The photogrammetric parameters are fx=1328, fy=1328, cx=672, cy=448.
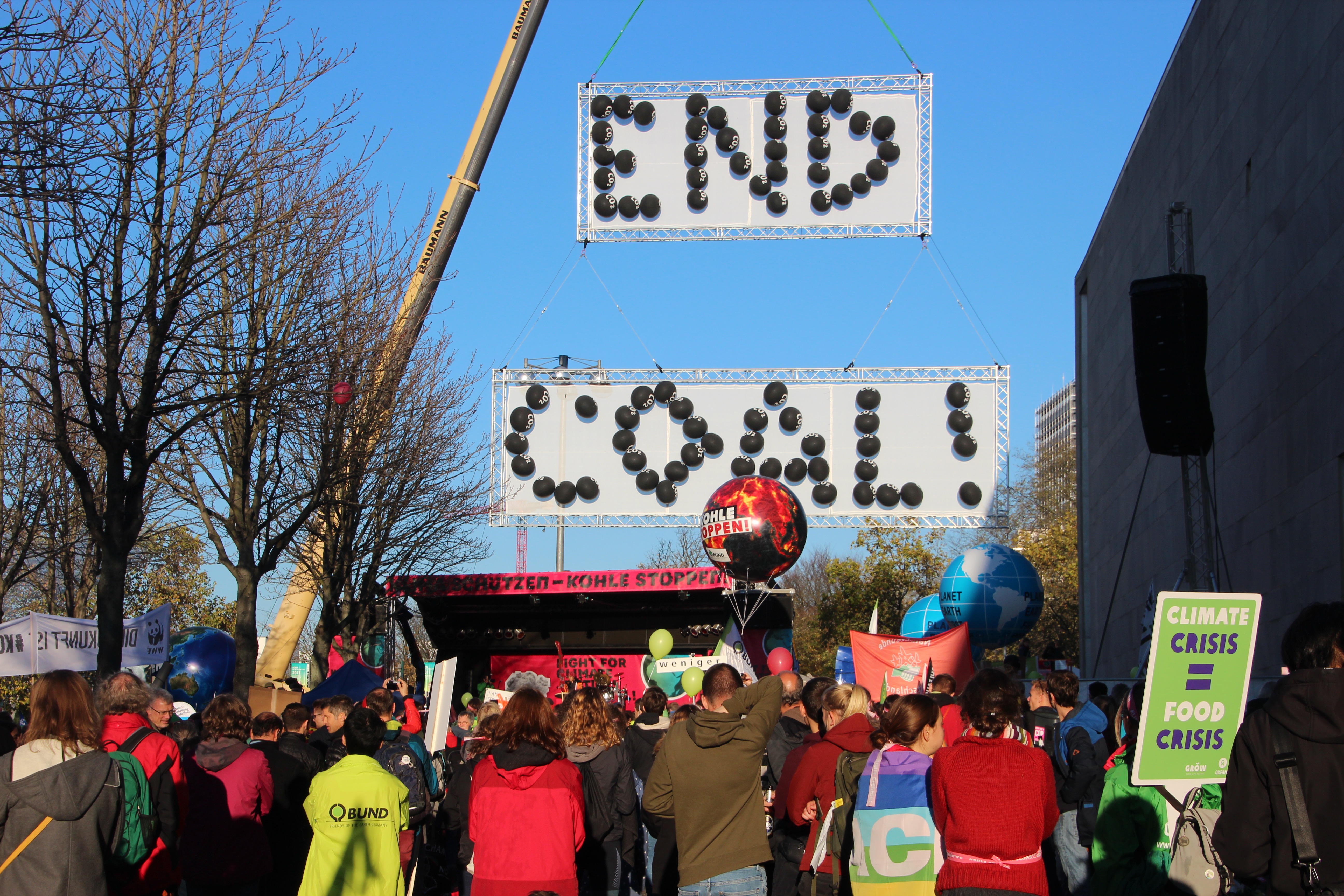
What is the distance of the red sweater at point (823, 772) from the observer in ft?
20.9

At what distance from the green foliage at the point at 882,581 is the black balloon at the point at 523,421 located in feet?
36.8

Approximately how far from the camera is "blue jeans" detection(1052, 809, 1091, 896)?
717cm

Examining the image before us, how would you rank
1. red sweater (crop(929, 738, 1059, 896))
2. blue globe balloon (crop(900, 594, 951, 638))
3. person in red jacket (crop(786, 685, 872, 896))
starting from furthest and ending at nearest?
1. blue globe balloon (crop(900, 594, 951, 638))
2. person in red jacket (crop(786, 685, 872, 896))
3. red sweater (crop(929, 738, 1059, 896))

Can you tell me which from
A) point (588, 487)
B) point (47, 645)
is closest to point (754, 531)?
point (47, 645)

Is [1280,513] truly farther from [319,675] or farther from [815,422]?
[319,675]

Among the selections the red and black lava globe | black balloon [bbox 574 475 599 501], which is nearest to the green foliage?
black balloon [bbox 574 475 599 501]

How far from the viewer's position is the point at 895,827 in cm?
551

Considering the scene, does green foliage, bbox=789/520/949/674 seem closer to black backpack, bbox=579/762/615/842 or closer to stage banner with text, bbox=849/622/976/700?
stage banner with text, bbox=849/622/976/700

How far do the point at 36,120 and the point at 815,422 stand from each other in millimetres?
22692

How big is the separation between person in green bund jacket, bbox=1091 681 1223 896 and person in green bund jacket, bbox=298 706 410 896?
3.03 meters

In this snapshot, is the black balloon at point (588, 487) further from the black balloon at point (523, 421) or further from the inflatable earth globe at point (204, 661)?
the inflatable earth globe at point (204, 661)

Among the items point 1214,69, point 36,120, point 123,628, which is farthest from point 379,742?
point 1214,69

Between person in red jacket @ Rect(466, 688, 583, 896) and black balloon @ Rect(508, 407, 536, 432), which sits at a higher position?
black balloon @ Rect(508, 407, 536, 432)

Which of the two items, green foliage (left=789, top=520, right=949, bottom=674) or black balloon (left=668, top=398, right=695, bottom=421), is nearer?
black balloon (left=668, top=398, right=695, bottom=421)
